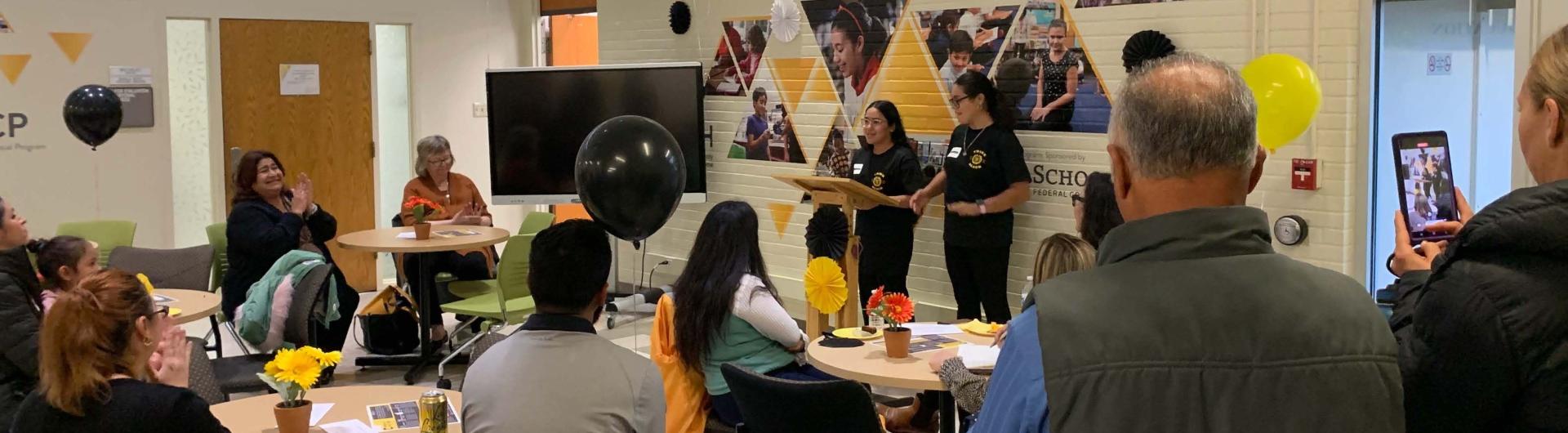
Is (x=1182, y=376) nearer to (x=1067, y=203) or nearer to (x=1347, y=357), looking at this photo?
(x=1347, y=357)

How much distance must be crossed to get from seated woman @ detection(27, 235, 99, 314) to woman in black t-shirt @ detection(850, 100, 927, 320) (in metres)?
3.45

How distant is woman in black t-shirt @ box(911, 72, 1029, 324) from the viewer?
6340mm

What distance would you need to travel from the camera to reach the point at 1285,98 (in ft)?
15.4

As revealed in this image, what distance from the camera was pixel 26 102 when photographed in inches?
315

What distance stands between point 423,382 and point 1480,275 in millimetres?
5704

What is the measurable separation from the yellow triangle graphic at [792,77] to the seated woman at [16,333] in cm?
465

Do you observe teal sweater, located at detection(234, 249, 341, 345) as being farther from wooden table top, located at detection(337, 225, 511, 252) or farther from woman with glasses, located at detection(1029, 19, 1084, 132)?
woman with glasses, located at detection(1029, 19, 1084, 132)

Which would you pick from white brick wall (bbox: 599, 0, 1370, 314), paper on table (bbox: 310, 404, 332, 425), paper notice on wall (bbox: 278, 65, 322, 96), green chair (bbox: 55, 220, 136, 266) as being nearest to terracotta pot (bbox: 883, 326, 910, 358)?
paper on table (bbox: 310, 404, 332, 425)

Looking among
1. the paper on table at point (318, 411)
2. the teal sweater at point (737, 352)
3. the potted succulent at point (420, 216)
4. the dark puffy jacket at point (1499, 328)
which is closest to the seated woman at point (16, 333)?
the paper on table at point (318, 411)

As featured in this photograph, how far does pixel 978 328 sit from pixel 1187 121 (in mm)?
3001

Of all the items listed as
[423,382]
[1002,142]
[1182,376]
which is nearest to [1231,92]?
[1182,376]

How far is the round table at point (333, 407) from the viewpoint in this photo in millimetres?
3320

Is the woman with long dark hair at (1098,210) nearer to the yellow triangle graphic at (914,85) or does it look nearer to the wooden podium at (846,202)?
the wooden podium at (846,202)

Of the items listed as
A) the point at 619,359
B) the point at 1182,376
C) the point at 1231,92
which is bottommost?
the point at 619,359
